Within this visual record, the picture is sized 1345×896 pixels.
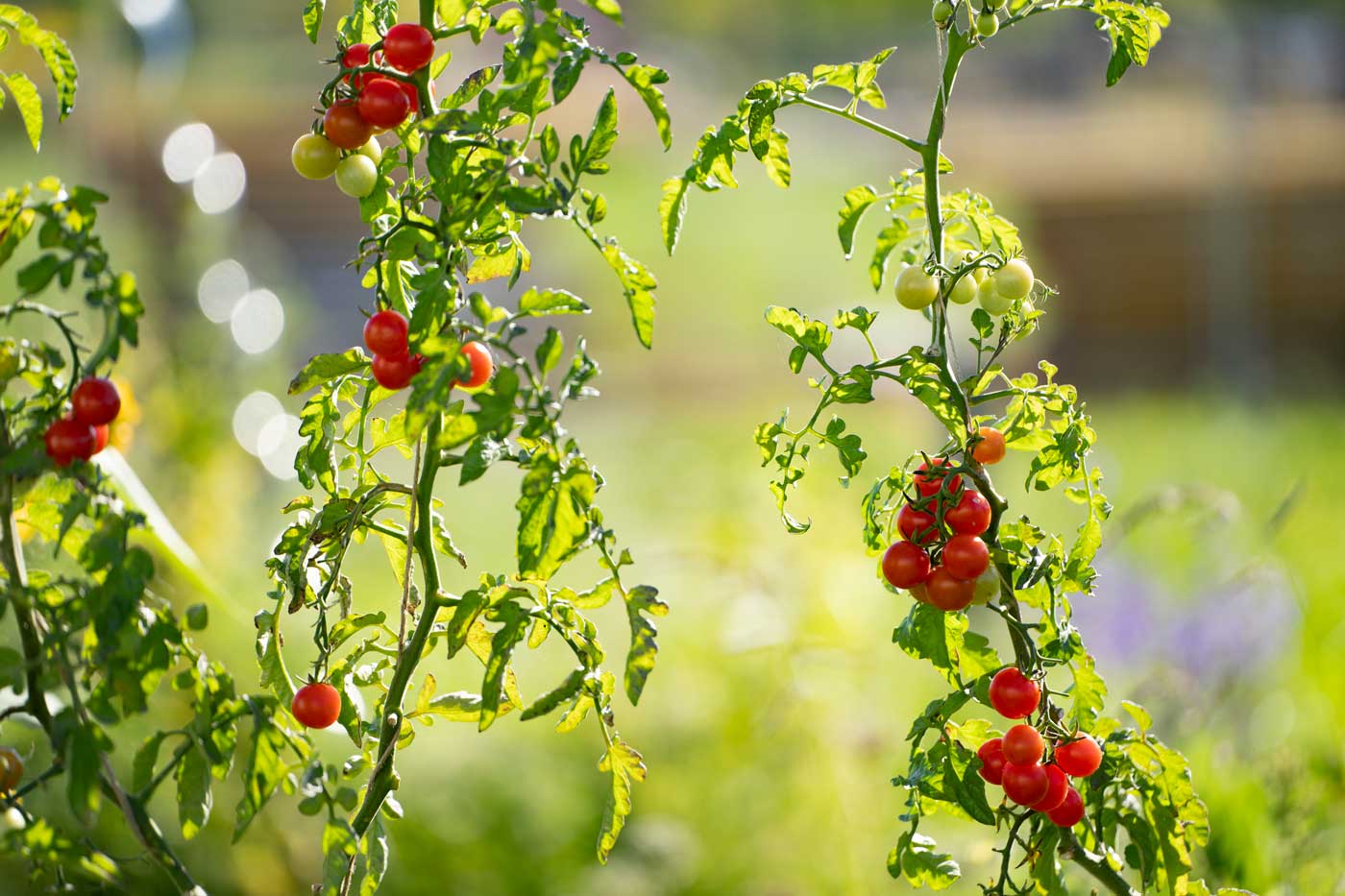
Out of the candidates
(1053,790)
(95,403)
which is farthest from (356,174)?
(1053,790)

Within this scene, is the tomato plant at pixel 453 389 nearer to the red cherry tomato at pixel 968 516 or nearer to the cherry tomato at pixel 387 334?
the cherry tomato at pixel 387 334

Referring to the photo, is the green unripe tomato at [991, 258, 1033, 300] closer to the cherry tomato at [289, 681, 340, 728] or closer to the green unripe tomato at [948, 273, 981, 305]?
the green unripe tomato at [948, 273, 981, 305]

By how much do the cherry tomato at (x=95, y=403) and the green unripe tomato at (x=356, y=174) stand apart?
11cm

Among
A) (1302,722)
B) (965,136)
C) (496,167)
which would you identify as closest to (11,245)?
(496,167)

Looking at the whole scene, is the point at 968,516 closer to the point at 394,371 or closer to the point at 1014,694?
the point at 1014,694

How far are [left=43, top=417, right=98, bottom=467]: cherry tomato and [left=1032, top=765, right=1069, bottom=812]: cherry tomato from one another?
1.23 feet

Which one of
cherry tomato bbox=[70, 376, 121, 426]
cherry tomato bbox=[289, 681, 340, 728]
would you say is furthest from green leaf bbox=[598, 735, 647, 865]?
cherry tomato bbox=[70, 376, 121, 426]

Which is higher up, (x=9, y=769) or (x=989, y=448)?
(x=989, y=448)

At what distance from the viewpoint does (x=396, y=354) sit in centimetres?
47

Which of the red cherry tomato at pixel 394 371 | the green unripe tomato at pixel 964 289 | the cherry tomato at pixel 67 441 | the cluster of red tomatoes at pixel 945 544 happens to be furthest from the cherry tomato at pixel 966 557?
the cherry tomato at pixel 67 441

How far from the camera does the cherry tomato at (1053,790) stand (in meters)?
0.50

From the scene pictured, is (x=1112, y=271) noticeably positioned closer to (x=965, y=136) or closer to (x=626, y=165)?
(x=965, y=136)

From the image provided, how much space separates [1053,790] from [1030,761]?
0.07 feet

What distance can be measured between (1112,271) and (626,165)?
10.8 ft
